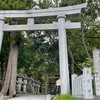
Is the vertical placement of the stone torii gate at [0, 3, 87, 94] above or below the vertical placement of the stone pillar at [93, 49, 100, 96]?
above

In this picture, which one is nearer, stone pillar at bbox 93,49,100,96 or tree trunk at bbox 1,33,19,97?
stone pillar at bbox 93,49,100,96

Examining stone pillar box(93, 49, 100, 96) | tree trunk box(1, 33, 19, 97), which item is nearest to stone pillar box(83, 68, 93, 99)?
stone pillar box(93, 49, 100, 96)

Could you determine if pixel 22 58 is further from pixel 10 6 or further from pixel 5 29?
pixel 5 29

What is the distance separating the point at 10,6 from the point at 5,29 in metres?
2.42

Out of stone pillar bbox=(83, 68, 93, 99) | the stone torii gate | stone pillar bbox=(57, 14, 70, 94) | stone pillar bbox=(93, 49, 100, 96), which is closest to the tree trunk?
the stone torii gate

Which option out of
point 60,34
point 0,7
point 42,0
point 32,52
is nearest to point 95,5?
point 42,0

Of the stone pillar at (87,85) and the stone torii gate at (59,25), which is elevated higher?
the stone torii gate at (59,25)

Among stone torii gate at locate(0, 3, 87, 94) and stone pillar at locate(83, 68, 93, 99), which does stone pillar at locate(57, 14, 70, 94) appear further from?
stone pillar at locate(83, 68, 93, 99)

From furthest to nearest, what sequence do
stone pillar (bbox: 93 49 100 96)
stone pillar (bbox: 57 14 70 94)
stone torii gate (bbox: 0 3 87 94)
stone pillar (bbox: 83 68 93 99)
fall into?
stone torii gate (bbox: 0 3 87 94), stone pillar (bbox: 57 14 70 94), stone pillar (bbox: 93 49 100 96), stone pillar (bbox: 83 68 93 99)

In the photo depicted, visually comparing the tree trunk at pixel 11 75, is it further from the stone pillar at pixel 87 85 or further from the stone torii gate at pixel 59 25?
the stone pillar at pixel 87 85

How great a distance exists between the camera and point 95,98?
221 inches

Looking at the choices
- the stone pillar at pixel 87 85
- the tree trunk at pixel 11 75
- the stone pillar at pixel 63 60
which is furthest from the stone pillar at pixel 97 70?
the tree trunk at pixel 11 75

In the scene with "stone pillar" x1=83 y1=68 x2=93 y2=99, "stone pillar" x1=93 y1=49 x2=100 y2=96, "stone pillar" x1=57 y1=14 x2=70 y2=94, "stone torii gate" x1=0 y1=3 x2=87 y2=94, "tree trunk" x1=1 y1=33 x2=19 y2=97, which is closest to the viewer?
"stone pillar" x1=83 y1=68 x2=93 y2=99

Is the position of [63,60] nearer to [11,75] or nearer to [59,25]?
[59,25]
